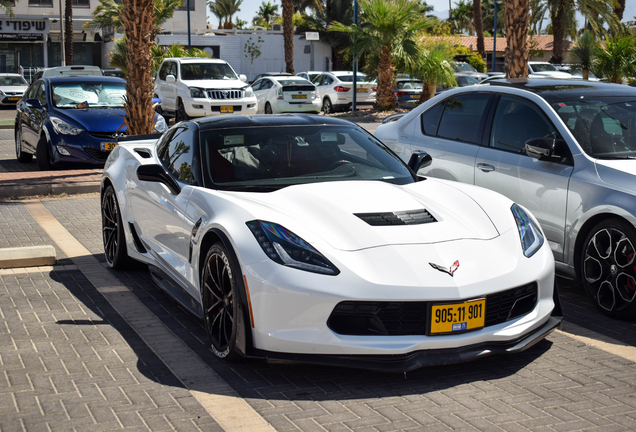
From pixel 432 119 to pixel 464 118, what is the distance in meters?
0.49

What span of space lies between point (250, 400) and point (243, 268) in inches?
27.8

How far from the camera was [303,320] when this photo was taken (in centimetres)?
397

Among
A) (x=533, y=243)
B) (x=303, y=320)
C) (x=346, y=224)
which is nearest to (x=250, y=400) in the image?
(x=303, y=320)

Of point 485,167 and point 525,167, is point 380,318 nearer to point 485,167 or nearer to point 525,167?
point 525,167

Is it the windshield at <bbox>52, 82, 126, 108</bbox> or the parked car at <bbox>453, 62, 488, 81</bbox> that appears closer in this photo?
the windshield at <bbox>52, 82, 126, 108</bbox>

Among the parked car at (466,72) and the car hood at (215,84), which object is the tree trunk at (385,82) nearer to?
the parked car at (466,72)

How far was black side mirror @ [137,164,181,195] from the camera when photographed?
5340 mm

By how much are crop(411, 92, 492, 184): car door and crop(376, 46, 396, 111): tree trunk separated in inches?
770

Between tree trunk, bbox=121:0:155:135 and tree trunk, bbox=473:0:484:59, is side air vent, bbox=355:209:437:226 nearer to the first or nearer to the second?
tree trunk, bbox=121:0:155:135

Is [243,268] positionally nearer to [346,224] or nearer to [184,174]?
[346,224]

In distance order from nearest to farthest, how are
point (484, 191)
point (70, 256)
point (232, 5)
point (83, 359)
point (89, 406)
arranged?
point (89, 406) < point (83, 359) < point (484, 191) < point (70, 256) < point (232, 5)

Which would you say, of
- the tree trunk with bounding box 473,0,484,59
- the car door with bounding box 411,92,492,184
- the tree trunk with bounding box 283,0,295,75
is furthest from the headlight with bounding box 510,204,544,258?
the tree trunk with bounding box 473,0,484,59

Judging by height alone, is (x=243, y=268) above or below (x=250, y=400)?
above

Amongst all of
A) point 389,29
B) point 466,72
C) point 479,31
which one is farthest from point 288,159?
point 479,31
